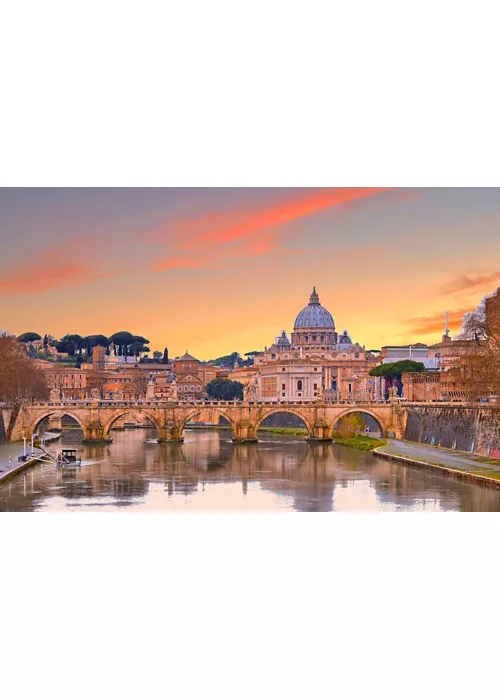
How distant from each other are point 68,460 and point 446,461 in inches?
417

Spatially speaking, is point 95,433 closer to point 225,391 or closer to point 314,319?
point 225,391

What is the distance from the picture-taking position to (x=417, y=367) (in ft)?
174

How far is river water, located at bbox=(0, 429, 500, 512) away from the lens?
22.0m

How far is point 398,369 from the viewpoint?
54188 millimetres

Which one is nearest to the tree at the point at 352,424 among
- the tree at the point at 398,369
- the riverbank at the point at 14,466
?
the tree at the point at 398,369

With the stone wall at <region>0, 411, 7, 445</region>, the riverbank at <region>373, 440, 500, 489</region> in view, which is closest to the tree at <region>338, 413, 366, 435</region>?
the riverbank at <region>373, 440, 500, 489</region>

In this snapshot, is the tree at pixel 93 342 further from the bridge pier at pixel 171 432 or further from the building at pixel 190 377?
the bridge pier at pixel 171 432

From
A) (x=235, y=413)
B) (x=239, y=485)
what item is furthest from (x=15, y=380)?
(x=239, y=485)

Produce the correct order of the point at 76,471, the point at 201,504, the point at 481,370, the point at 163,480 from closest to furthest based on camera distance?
the point at 201,504
the point at 481,370
the point at 163,480
the point at 76,471

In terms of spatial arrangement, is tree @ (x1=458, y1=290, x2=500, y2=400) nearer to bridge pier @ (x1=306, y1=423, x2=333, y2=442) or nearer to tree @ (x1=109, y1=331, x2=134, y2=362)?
bridge pier @ (x1=306, y1=423, x2=333, y2=442)

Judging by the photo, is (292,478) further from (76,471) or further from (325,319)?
(325,319)
